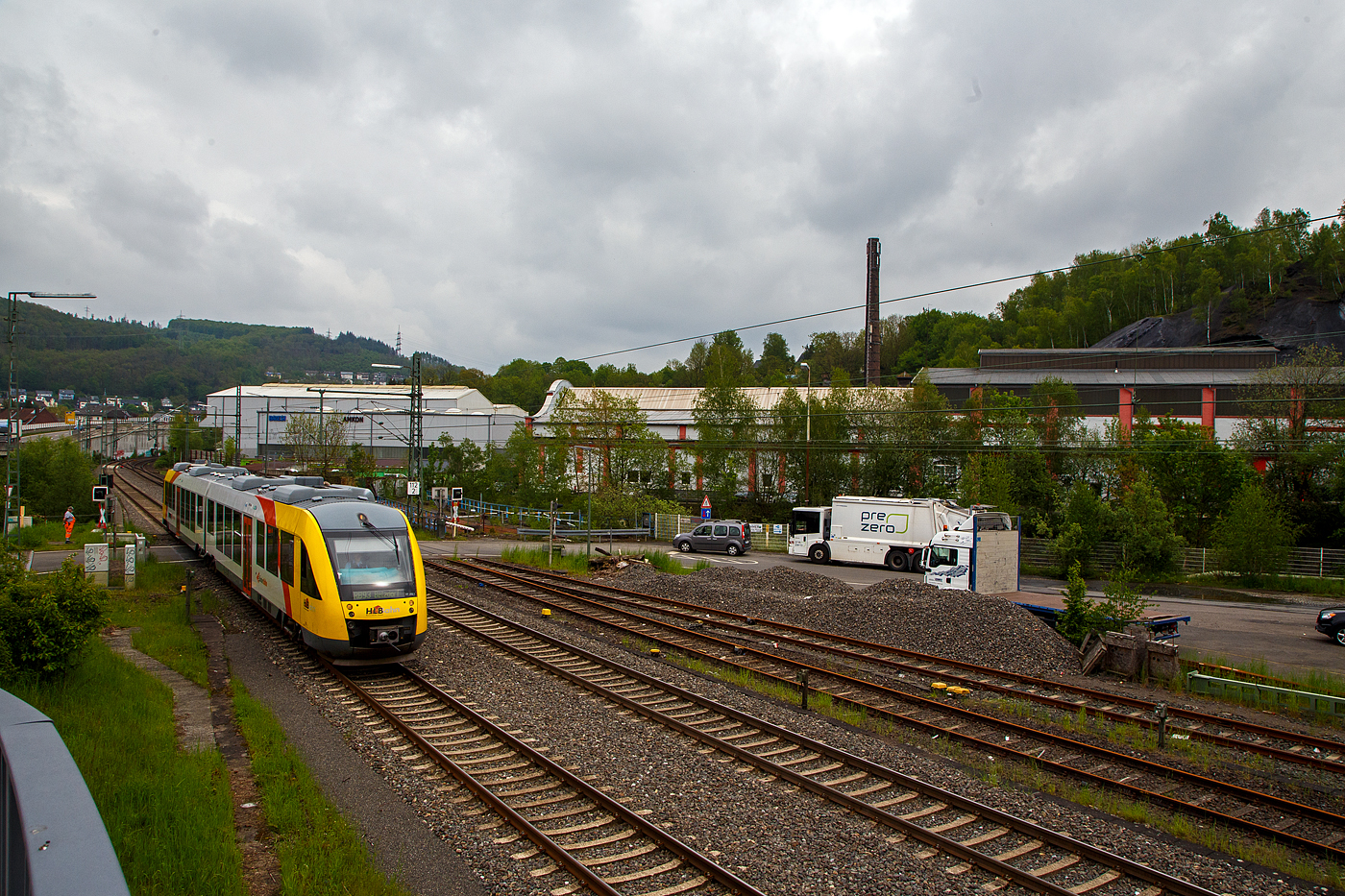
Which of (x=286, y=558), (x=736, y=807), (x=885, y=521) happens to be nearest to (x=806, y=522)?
(x=885, y=521)

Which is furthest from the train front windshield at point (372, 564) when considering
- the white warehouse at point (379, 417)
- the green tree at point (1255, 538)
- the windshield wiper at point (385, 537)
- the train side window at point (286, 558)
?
the white warehouse at point (379, 417)

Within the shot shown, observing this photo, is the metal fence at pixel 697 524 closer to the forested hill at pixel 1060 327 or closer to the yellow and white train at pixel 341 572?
the forested hill at pixel 1060 327

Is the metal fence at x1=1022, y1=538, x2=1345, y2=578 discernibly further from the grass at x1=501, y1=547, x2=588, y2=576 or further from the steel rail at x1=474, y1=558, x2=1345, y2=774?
the steel rail at x1=474, y1=558, x2=1345, y2=774

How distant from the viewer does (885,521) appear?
3478 centimetres

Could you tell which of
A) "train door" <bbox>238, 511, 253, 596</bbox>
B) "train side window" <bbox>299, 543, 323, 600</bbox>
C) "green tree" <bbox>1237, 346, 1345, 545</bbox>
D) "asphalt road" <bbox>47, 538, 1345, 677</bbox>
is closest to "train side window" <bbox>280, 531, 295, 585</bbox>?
"train side window" <bbox>299, 543, 323, 600</bbox>

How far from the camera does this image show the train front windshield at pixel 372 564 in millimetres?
13242

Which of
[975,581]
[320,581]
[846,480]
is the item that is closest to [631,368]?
[846,480]

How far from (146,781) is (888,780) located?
26.5 ft

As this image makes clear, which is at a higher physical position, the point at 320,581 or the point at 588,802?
the point at 320,581

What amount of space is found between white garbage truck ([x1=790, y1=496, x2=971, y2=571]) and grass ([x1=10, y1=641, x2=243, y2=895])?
28039 mm

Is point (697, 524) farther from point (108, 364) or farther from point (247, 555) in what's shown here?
point (108, 364)

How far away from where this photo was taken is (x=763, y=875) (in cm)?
723

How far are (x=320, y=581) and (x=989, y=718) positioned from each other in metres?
10.9

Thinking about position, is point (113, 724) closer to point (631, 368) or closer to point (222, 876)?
point (222, 876)
